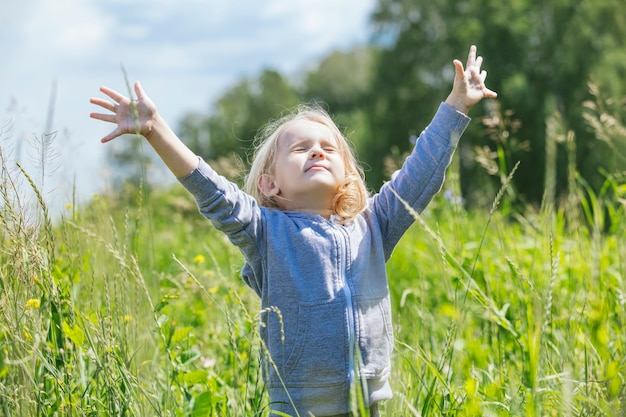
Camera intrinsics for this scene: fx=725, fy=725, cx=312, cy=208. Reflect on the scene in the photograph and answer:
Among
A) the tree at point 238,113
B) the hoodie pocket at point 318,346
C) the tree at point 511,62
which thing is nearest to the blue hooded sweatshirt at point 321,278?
the hoodie pocket at point 318,346

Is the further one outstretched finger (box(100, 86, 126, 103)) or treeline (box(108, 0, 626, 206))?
treeline (box(108, 0, 626, 206))

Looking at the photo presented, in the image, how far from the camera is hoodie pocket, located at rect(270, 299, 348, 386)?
195cm

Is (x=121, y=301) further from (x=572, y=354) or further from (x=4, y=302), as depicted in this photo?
(x=572, y=354)

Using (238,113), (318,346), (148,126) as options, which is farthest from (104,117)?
(238,113)

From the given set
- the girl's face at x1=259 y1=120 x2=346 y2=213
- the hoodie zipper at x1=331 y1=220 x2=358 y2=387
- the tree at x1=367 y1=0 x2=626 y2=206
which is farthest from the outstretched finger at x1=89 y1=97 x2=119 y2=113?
the tree at x1=367 y1=0 x2=626 y2=206

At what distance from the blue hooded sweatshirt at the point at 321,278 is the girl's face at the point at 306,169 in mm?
63

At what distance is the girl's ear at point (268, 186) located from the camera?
2.23m

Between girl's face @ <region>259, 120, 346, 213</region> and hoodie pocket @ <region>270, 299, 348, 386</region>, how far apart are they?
1.12 ft

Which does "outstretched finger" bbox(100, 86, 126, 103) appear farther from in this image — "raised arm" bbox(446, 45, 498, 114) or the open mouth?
"raised arm" bbox(446, 45, 498, 114)

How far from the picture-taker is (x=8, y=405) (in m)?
1.76

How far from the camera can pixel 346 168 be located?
7.61 feet

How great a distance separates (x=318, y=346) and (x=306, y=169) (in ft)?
1.71

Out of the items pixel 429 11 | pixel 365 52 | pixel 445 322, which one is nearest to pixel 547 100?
pixel 429 11

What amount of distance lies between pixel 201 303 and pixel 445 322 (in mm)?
1183
